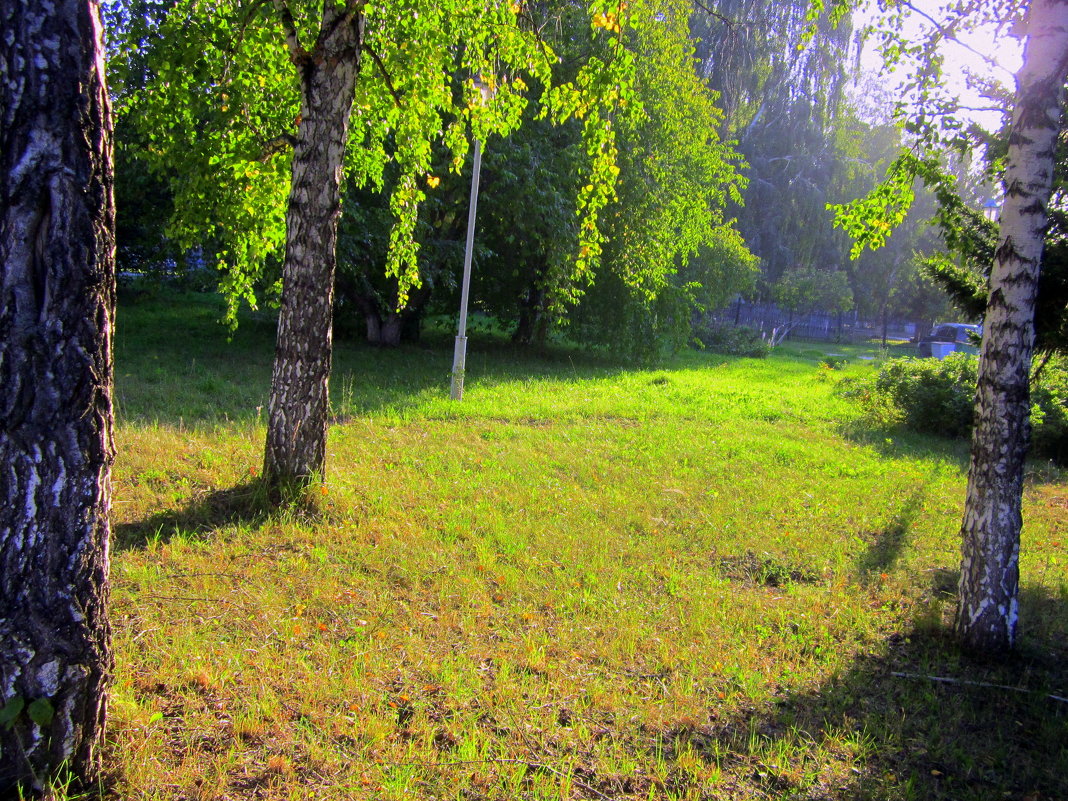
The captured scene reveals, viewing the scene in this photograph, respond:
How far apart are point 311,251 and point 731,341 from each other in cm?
2746

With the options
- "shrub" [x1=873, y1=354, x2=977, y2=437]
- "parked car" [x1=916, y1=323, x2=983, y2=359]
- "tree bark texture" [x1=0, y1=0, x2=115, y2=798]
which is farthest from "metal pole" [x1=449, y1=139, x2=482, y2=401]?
"parked car" [x1=916, y1=323, x2=983, y2=359]

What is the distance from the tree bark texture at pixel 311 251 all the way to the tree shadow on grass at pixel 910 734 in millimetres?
3625

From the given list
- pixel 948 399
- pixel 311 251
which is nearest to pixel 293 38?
pixel 311 251

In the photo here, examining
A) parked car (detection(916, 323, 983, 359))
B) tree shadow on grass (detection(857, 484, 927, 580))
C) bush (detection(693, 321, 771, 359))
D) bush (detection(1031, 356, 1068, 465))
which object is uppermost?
parked car (detection(916, 323, 983, 359))

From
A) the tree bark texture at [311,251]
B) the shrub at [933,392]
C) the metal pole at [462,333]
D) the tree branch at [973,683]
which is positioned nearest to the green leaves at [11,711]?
the tree bark texture at [311,251]

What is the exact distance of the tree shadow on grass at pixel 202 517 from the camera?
A: 482cm

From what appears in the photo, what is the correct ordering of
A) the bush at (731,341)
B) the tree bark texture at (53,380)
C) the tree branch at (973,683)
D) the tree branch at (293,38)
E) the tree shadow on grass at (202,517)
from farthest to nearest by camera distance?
the bush at (731,341), the tree branch at (293,38), the tree shadow on grass at (202,517), the tree branch at (973,683), the tree bark texture at (53,380)

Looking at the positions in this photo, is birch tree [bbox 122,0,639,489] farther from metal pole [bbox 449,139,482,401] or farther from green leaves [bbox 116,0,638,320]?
metal pole [bbox 449,139,482,401]

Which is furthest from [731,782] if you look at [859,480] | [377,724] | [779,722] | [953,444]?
[953,444]

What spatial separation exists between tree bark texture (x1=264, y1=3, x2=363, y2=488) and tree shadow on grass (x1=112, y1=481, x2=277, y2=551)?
0.21m

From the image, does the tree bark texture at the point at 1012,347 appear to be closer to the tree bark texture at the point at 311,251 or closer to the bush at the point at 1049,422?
the tree bark texture at the point at 311,251

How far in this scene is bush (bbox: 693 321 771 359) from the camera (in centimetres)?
3017

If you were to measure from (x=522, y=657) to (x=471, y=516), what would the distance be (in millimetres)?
2236

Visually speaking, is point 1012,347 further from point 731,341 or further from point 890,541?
point 731,341
